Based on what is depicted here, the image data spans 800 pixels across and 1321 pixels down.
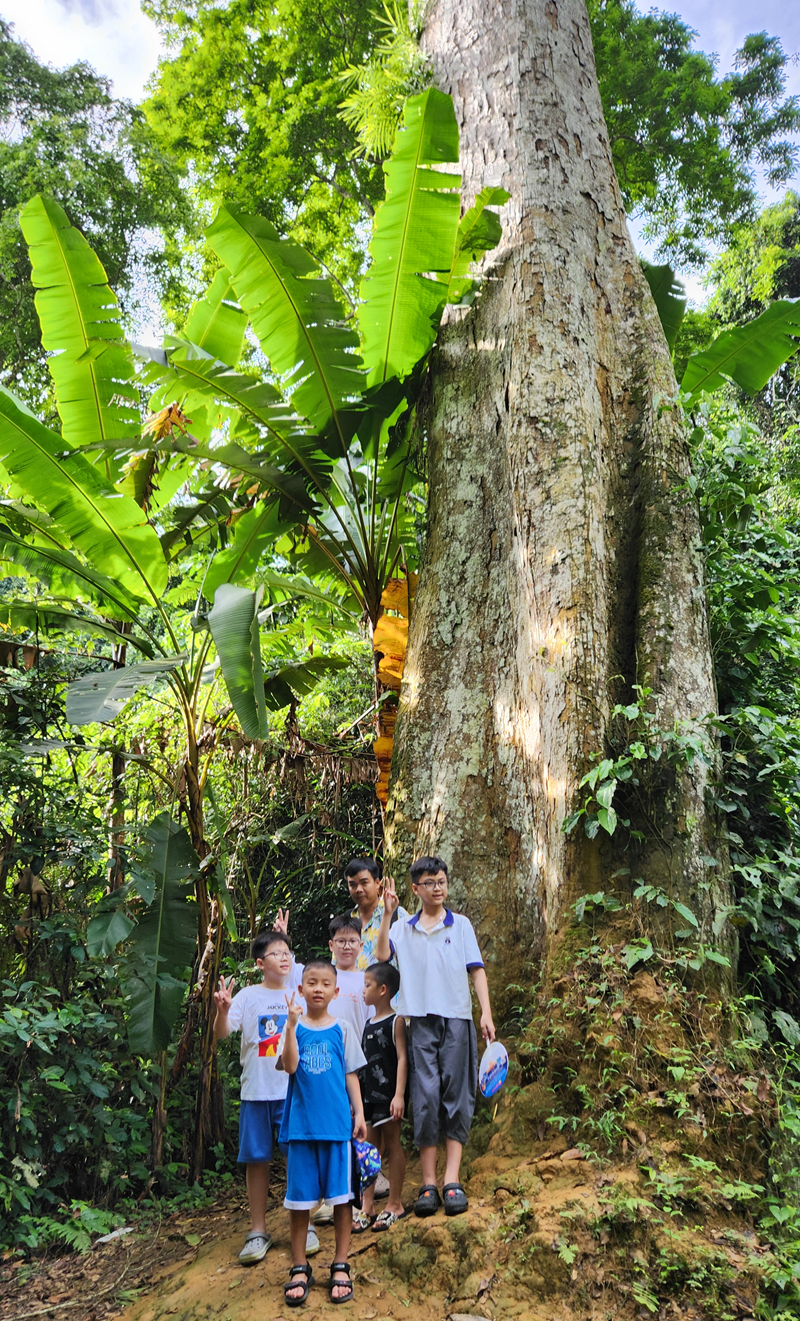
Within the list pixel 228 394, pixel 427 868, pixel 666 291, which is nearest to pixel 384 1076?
pixel 427 868

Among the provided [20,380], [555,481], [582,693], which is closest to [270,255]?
[555,481]

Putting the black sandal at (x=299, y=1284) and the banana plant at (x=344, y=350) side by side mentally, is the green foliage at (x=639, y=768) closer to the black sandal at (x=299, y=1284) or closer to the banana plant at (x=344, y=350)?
the black sandal at (x=299, y=1284)

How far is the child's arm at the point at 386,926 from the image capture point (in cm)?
339

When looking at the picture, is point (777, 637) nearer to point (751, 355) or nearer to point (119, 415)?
point (751, 355)

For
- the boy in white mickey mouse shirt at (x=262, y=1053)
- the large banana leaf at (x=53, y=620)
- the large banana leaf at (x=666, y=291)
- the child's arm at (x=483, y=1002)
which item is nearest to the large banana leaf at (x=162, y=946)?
the boy in white mickey mouse shirt at (x=262, y=1053)

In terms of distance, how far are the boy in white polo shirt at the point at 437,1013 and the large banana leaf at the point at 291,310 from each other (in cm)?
302

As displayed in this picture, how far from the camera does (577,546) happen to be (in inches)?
162

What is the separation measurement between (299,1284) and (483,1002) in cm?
111

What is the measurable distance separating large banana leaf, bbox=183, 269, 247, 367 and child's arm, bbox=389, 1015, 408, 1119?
433 centimetres

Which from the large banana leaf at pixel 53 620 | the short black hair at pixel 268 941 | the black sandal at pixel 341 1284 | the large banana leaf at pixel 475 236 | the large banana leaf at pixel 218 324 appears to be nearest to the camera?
the black sandal at pixel 341 1284

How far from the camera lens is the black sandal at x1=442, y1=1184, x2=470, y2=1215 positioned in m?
2.96

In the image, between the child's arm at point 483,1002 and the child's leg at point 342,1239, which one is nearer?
the child's leg at point 342,1239

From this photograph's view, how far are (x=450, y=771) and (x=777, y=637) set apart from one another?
6.04ft

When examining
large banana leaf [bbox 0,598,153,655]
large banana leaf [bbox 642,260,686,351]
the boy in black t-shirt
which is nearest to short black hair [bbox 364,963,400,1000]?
the boy in black t-shirt
